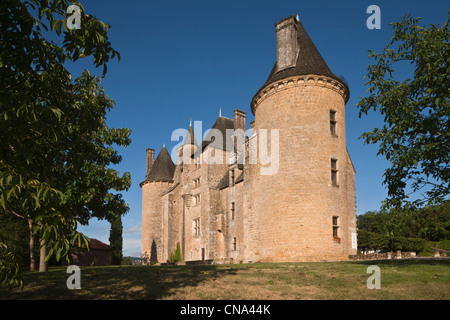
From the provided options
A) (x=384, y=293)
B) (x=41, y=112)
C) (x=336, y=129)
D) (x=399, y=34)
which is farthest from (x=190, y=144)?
(x=41, y=112)

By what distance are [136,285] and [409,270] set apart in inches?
322

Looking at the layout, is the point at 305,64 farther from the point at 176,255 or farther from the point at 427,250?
the point at 427,250

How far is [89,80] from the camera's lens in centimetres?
1559

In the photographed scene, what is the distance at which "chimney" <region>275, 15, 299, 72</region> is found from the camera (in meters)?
23.4

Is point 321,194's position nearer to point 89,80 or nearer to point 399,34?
point 399,34

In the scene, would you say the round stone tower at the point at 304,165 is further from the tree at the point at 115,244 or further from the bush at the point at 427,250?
the tree at the point at 115,244

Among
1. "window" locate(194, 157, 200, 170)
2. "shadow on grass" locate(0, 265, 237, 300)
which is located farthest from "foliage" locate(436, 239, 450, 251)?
"shadow on grass" locate(0, 265, 237, 300)

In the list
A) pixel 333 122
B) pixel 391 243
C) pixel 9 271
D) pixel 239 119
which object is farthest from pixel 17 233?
pixel 391 243

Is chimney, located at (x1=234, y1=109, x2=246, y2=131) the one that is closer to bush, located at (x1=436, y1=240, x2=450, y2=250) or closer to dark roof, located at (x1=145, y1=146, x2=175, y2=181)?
dark roof, located at (x1=145, y1=146, x2=175, y2=181)

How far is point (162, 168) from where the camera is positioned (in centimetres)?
4688

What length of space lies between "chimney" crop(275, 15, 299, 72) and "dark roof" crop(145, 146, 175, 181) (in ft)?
86.2

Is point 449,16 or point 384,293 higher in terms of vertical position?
point 449,16

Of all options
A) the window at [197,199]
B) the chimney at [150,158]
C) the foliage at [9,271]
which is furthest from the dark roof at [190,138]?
the foliage at [9,271]

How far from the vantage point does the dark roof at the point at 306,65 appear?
22188 mm
